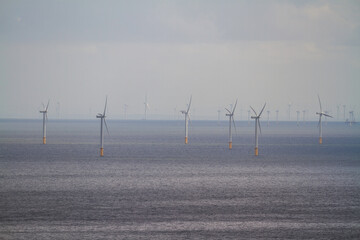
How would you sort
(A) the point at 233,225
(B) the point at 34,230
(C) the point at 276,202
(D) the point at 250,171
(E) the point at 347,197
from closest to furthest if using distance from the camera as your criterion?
1. (B) the point at 34,230
2. (A) the point at 233,225
3. (C) the point at 276,202
4. (E) the point at 347,197
5. (D) the point at 250,171

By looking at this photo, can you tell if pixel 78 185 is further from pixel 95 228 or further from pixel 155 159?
pixel 155 159

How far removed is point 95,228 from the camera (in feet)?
101

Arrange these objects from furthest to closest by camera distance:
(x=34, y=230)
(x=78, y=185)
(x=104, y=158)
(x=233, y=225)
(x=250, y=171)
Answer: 1. (x=104, y=158)
2. (x=250, y=171)
3. (x=78, y=185)
4. (x=233, y=225)
5. (x=34, y=230)

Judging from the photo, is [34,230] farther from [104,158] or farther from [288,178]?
[104,158]

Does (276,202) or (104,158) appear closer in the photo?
(276,202)

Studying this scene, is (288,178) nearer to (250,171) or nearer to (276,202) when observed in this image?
(250,171)

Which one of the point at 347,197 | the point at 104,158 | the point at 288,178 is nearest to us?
the point at 347,197

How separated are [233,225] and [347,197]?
14715 mm

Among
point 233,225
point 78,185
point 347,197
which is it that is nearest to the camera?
point 233,225

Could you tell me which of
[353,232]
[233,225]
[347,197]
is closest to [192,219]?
[233,225]

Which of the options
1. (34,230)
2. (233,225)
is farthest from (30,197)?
(233,225)

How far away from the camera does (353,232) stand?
30250 millimetres

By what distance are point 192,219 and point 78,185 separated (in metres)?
18.8

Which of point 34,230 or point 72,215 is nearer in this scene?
point 34,230
